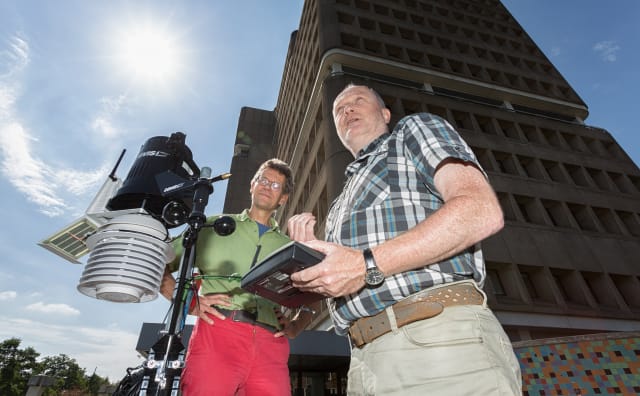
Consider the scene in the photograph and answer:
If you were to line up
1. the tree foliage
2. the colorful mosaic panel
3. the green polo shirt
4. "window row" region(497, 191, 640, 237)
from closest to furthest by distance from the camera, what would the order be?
the green polo shirt, the colorful mosaic panel, "window row" region(497, 191, 640, 237), the tree foliage

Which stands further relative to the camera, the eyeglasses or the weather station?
the eyeglasses

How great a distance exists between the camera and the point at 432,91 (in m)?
22.0

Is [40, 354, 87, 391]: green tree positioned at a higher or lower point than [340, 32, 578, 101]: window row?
lower

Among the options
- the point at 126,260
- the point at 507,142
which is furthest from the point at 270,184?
the point at 507,142

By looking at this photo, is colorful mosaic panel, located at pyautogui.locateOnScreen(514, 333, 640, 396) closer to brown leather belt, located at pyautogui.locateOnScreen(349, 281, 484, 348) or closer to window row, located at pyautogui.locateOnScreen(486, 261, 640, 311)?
brown leather belt, located at pyautogui.locateOnScreen(349, 281, 484, 348)

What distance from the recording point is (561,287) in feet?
50.9

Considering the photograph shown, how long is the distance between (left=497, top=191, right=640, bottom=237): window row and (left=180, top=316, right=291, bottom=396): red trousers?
17.3 metres

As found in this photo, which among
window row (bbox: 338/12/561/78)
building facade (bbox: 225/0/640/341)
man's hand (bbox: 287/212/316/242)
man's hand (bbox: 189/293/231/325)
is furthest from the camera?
window row (bbox: 338/12/561/78)

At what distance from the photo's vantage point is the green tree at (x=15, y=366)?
57834 millimetres

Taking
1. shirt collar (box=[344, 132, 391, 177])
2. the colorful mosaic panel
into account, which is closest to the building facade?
the colorful mosaic panel

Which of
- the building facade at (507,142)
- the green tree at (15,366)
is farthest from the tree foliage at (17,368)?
the building facade at (507,142)

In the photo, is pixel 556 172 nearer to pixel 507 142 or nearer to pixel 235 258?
pixel 507 142

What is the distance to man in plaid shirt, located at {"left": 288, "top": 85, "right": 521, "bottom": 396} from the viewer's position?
3.77 feet

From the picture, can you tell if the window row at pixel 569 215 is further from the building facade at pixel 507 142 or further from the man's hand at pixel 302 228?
the man's hand at pixel 302 228
